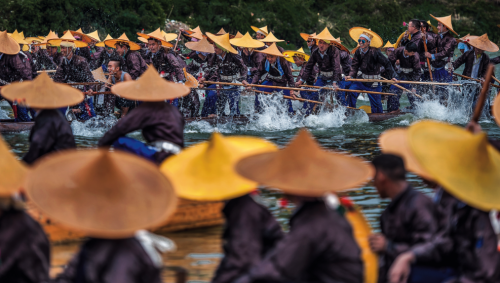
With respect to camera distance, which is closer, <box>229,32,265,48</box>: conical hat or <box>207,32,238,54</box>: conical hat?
<box>207,32,238,54</box>: conical hat

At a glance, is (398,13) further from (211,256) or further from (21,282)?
(21,282)

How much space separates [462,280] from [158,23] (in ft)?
Result: 89.7

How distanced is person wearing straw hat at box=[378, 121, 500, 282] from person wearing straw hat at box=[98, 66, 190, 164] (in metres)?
2.87

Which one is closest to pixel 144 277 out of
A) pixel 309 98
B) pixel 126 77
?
pixel 126 77

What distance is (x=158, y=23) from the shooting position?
29.6 meters

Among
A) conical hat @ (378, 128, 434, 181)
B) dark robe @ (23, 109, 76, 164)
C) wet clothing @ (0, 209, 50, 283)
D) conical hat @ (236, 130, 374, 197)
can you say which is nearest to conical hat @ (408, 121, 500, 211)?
conical hat @ (236, 130, 374, 197)

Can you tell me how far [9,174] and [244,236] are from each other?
1265 mm

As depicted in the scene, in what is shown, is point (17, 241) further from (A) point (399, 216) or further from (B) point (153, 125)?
(B) point (153, 125)

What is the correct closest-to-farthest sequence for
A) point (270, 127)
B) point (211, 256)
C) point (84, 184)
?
1. point (84, 184)
2. point (211, 256)
3. point (270, 127)

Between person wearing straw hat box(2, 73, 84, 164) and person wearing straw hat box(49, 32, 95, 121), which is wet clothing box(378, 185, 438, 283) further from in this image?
person wearing straw hat box(49, 32, 95, 121)

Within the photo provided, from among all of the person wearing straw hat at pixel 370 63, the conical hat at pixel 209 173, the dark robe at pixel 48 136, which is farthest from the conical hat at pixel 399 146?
the person wearing straw hat at pixel 370 63

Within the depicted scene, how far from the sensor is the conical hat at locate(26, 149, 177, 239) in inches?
109

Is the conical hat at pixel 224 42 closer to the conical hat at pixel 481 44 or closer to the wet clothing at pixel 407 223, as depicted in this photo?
the conical hat at pixel 481 44

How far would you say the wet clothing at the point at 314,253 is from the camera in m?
3.06
